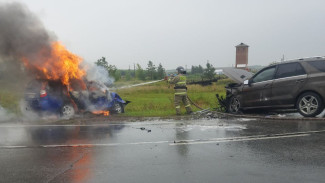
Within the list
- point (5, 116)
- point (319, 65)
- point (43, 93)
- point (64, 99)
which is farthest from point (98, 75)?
point (319, 65)

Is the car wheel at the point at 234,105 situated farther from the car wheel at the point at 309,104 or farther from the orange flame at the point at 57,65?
the orange flame at the point at 57,65

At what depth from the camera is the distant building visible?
74.9 meters

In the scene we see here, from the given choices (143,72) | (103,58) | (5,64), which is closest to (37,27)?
(5,64)

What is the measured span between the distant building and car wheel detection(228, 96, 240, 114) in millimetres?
65519

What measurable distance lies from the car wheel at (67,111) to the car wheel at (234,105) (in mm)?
6514

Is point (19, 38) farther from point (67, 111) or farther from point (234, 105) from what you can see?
point (234, 105)

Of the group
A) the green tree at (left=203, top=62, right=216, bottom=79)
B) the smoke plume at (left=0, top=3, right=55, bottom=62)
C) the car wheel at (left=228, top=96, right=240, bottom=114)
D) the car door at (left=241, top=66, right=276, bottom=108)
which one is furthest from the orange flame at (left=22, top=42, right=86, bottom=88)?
the green tree at (left=203, top=62, right=216, bottom=79)

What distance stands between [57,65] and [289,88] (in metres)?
9.15

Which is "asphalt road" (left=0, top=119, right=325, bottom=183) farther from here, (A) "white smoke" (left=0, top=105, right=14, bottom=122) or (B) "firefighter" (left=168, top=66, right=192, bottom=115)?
(A) "white smoke" (left=0, top=105, right=14, bottom=122)

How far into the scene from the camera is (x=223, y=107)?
12891 mm

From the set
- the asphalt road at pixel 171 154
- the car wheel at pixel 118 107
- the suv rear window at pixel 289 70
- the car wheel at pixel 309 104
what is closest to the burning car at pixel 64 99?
the car wheel at pixel 118 107

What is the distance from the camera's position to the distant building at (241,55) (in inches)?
2948

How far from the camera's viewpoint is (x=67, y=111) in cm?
1218

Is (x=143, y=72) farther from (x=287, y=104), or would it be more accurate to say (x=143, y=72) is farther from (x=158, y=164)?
(x=158, y=164)
